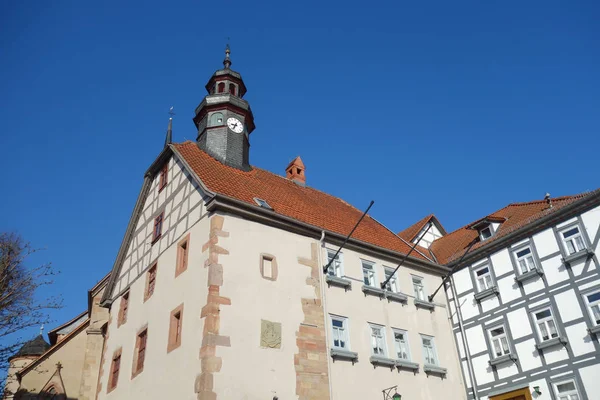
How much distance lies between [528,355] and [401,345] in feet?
14.3

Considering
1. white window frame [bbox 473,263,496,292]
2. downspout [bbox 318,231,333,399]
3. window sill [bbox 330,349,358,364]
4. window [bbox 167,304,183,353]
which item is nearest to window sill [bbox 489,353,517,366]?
white window frame [bbox 473,263,496,292]

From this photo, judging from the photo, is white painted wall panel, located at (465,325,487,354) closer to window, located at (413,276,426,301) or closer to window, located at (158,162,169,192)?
window, located at (413,276,426,301)

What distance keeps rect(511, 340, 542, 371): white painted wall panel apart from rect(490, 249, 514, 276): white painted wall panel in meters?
2.93

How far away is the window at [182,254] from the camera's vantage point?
760 inches

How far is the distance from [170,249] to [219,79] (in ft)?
33.0

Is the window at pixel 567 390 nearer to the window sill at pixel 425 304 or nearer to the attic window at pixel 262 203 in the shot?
the window sill at pixel 425 304

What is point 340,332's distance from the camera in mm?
19453

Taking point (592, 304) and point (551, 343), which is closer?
point (592, 304)

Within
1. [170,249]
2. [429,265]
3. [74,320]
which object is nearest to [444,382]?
[429,265]

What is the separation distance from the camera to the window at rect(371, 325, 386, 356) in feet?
65.8

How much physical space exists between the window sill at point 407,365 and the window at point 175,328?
7572 millimetres

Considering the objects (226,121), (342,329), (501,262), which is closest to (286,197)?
(226,121)

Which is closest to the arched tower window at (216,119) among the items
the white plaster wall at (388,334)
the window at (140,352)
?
the white plaster wall at (388,334)

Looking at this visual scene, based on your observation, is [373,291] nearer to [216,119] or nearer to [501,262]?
[501,262]
